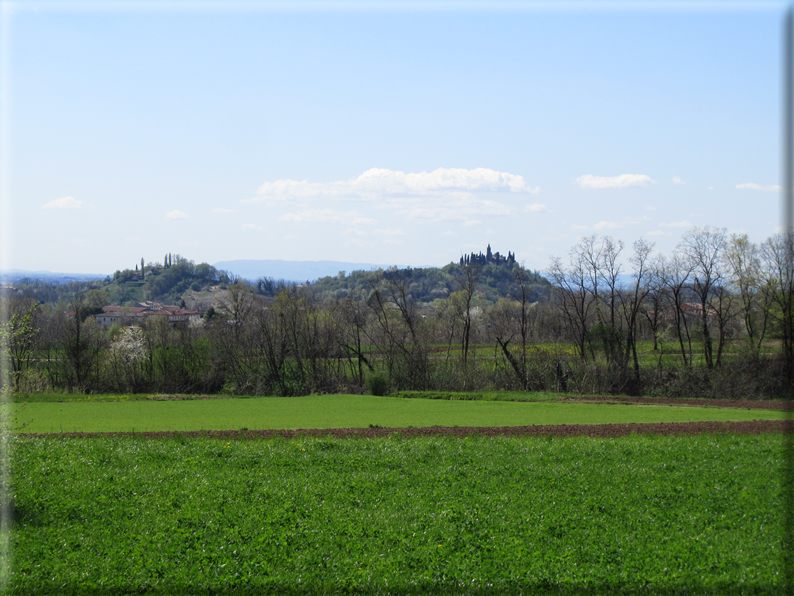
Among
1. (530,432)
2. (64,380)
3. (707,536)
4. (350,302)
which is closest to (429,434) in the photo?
(530,432)

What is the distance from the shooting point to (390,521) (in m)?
9.04

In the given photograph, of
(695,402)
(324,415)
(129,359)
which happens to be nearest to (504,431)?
(324,415)

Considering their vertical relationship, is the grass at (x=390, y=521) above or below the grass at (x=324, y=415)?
above

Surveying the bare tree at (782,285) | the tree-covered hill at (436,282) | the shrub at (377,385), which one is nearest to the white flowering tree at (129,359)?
the shrub at (377,385)

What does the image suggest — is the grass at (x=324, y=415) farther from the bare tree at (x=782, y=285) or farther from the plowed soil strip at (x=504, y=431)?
the bare tree at (x=782, y=285)

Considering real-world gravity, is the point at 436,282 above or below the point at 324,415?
above

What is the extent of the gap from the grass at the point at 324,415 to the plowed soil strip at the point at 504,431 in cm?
150

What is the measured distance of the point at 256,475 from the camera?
37.1ft

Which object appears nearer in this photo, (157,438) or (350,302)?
(157,438)

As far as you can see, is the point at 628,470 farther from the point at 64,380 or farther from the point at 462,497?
the point at 64,380

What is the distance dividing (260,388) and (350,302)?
1387 cm

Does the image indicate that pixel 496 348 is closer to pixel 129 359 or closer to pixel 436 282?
pixel 129 359

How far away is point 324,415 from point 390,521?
1482 cm

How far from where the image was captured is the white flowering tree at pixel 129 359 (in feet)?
146
